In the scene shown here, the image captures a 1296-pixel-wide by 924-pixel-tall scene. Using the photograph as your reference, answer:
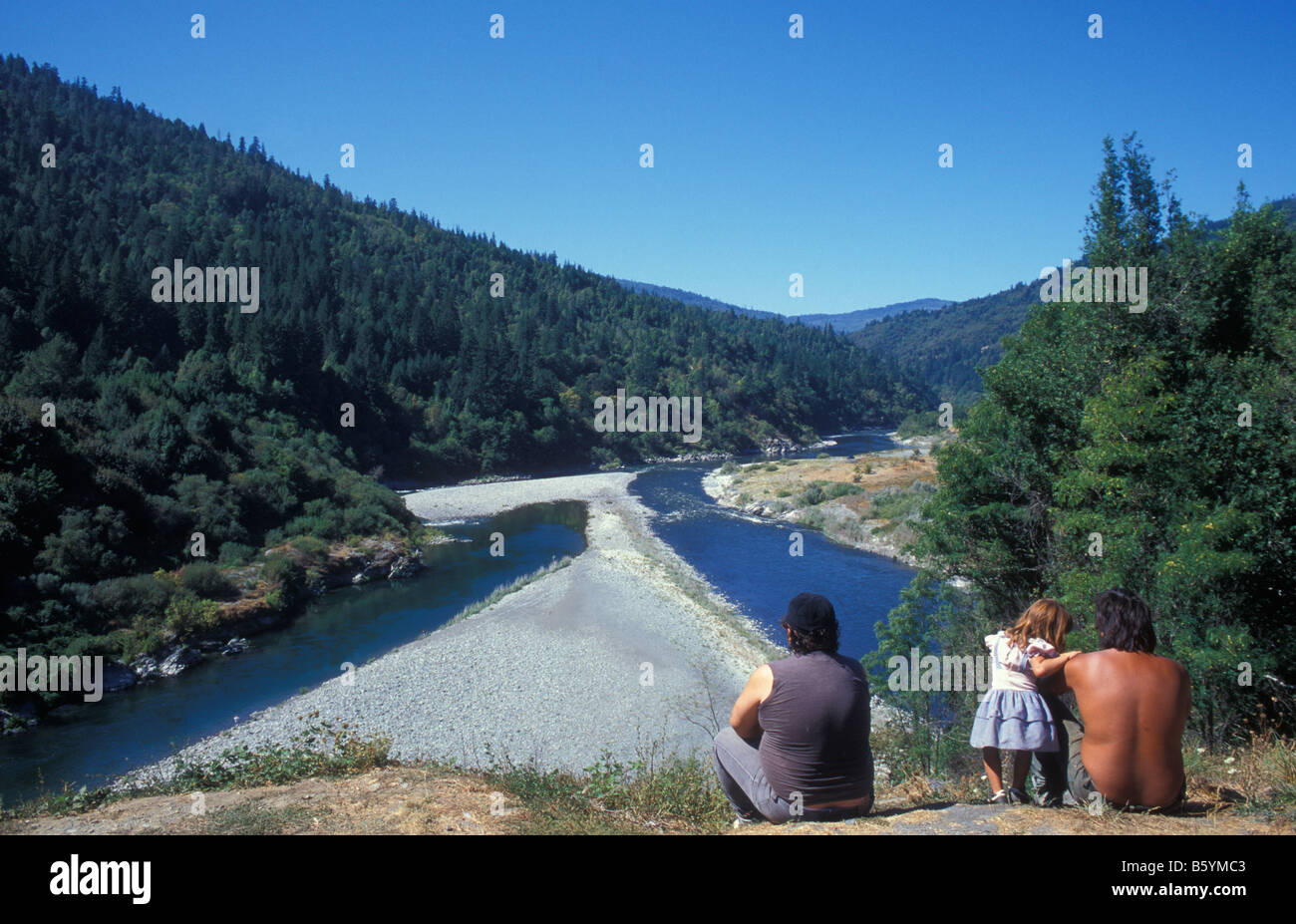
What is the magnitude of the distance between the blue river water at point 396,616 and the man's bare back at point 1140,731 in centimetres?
1214

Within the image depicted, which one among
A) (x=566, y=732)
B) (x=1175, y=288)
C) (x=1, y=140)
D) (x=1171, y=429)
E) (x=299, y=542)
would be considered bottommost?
(x=566, y=732)

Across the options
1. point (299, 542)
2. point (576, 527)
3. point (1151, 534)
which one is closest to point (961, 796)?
point (1151, 534)

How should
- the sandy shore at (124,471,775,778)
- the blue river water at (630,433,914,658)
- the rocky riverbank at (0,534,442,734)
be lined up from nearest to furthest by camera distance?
the sandy shore at (124,471,775,778), the rocky riverbank at (0,534,442,734), the blue river water at (630,433,914,658)

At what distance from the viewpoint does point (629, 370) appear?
114 metres

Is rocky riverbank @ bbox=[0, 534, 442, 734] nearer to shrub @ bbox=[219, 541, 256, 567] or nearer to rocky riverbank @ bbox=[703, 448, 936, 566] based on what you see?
shrub @ bbox=[219, 541, 256, 567]

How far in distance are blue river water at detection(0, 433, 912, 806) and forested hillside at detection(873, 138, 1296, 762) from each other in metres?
7.25

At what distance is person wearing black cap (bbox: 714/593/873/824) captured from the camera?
446 centimetres

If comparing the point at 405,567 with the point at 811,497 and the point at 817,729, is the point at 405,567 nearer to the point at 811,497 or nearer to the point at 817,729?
the point at 811,497

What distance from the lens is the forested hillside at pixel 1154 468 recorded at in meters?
9.52

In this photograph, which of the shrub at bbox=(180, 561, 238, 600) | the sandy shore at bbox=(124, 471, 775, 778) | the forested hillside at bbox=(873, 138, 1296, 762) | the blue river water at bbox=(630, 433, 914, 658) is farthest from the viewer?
the blue river water at bbox=(630, 433, 914, 658)

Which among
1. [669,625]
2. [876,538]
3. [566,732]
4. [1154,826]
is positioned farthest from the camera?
[876,538]

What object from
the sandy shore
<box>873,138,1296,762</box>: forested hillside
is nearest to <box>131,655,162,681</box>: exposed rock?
the sandy shore

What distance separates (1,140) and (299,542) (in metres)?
93.0
